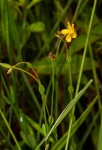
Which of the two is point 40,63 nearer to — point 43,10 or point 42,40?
point 42,40

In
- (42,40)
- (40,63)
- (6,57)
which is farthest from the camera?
(42,40)

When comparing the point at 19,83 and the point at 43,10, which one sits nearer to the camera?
the point at 19,83

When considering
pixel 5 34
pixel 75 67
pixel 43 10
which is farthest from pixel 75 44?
pixel 43 10

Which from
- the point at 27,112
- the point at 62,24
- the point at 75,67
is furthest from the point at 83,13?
the point at 27,112

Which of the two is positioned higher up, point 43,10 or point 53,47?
point 43,10

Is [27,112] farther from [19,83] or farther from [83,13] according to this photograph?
[83,13]

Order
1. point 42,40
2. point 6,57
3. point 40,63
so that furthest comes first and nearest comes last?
point 42,40
point 6,57
point 40,63

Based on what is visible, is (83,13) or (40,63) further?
(83,13)

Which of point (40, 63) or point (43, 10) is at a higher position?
point (43, 10)

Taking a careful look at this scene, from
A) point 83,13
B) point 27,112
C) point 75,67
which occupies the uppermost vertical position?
point 83,13
